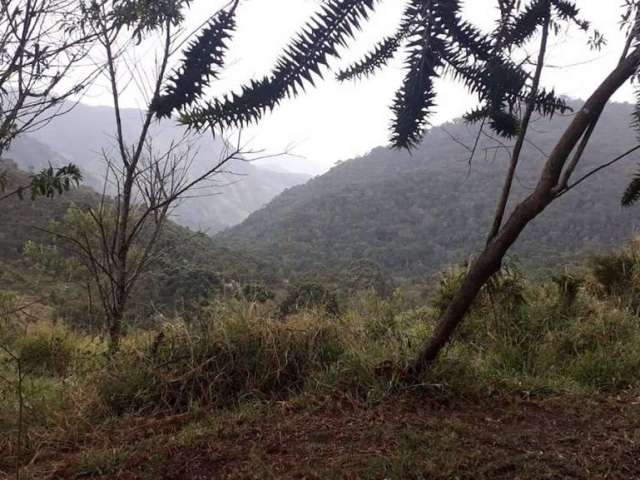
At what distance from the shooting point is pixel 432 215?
4322 centimetres

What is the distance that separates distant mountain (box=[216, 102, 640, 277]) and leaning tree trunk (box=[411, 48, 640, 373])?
25575 mm

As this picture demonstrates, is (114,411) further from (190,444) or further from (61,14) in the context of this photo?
(61,14)

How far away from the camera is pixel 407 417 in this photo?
9.05 feet

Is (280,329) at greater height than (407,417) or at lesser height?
greater

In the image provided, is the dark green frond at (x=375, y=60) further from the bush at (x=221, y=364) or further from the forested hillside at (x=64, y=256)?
the forested hillside at (x=64, y=256)

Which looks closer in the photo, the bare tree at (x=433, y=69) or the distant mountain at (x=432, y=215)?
the bare tree at (x=433, y=69)

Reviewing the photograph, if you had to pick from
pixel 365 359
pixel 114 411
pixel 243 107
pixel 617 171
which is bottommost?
pixel 114 411

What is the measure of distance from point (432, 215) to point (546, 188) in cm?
4212

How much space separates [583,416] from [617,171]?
47.1 meters

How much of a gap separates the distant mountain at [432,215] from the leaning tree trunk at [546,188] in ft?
83.9

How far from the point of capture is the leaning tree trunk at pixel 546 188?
195 centimetres

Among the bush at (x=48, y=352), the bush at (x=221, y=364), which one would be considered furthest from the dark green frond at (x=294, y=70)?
the bush at (x=48, y=352)

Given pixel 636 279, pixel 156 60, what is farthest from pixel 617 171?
pixel 156 60

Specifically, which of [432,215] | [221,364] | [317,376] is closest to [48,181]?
[221,364]
